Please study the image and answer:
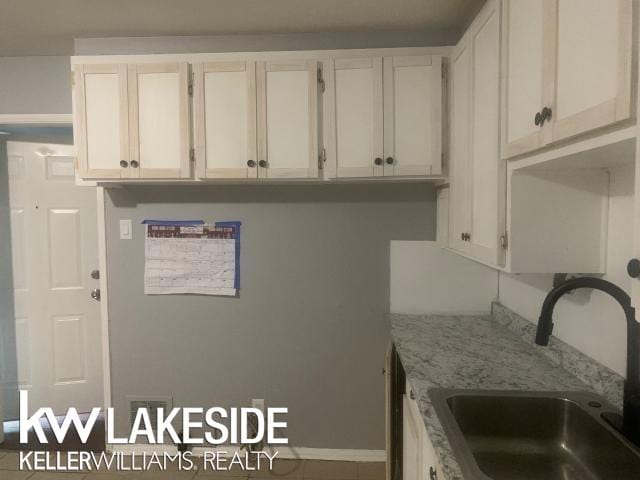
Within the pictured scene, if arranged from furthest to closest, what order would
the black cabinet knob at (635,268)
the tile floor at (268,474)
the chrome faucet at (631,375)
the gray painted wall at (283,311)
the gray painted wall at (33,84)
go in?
1. the gray painted wall at (33,84)
2. the gray painted wall at (283,311)
3. the tile floor at (268,474)
4. the chrome faucet at (631,375)
5. the black cabinet knob at (635,268)

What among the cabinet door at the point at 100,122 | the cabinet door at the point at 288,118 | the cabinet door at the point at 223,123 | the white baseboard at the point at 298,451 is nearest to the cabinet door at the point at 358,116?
the cabinet door at the point at 288,118

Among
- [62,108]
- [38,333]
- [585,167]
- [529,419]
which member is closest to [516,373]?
[529,419]

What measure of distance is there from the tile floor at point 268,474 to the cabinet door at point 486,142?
1.50 meters

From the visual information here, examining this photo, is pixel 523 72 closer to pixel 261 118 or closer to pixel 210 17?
pixel 261 118

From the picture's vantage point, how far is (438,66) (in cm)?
196

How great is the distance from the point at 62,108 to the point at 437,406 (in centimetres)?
275

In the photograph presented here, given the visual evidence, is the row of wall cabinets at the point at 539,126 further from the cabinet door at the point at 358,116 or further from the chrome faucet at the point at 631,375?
the cabinet door at the point at 358,116

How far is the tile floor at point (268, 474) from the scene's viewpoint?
2.24 m

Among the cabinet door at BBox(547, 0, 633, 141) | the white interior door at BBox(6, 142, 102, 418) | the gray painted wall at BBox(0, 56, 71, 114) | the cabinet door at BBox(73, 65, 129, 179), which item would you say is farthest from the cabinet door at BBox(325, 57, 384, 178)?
the white interior door at BBox(6, 142, 102, 418)

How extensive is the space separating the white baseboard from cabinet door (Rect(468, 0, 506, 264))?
1494 millimetres

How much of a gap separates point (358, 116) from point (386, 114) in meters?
0.14

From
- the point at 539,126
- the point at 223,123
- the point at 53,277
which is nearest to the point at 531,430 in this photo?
the point at 539,126

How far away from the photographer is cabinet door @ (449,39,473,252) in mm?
1705

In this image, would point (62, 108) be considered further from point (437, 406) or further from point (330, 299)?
point (437, 406)
